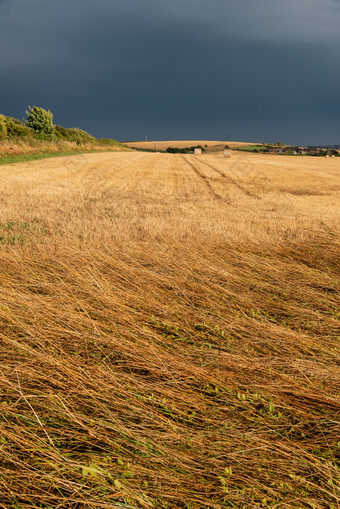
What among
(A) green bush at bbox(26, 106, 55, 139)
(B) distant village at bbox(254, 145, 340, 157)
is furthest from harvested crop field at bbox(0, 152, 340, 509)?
(B) distant village at bbox(254, 145, 340, 157)

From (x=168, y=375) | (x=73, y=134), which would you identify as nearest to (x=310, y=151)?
(x=73, y=134)

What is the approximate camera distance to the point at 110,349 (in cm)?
301

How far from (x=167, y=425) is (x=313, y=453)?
2.91 feet

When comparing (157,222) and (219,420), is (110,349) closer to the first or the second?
(219,420)

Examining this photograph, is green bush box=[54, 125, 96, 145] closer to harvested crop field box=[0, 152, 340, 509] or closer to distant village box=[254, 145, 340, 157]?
distant village box=[254, 145, 340, 157]

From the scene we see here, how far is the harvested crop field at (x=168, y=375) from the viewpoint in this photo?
1871 mm

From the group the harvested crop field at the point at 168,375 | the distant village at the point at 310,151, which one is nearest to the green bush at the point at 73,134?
the distant village at the point at 310,151

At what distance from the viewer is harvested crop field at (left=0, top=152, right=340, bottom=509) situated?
1.87 metres

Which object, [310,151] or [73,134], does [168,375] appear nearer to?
[73,134]

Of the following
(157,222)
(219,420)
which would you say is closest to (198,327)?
(219,420)

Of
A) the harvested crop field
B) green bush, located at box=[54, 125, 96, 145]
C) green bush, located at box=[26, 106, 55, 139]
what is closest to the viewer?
the harvested crop field

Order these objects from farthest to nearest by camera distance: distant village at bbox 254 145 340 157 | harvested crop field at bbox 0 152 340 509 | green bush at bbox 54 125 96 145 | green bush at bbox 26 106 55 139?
distant village at bbox 254 145 340 157 < green bush at bbox 54 125 96 145 < green bush at bbox 26 106 55 139 < harvested crop field at bbox 0 152 340 509

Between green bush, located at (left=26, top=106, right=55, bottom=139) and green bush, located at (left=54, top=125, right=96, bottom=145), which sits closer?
green bush, located at (left=26, top=106, right=55, bottom=139)

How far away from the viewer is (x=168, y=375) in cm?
273
